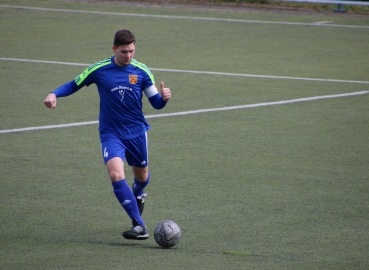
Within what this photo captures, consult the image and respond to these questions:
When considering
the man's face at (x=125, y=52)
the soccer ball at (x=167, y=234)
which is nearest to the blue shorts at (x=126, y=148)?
the man's face at (x=125, y=52)

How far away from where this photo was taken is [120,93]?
801cm

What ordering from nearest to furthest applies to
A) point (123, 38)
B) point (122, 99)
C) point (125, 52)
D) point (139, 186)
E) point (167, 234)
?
point (167, 234) < point (123, 38) < point (125, 52) < point (122, 99) < point (139, 186)

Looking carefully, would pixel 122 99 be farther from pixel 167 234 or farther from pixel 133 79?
pixel 167 234

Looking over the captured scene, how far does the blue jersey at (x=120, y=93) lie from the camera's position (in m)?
8.02

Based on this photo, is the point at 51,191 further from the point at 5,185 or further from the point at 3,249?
the point at 3,249

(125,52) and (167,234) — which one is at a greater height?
(125,52)

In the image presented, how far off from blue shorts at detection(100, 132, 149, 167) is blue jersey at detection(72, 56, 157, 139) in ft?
0.19

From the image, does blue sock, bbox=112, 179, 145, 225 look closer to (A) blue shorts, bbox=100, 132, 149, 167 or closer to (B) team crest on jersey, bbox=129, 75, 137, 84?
(A) blue shorts, bbox=100, 132, 149, 167

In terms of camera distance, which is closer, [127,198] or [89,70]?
[127,198]

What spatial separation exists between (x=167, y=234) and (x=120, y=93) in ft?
4.97

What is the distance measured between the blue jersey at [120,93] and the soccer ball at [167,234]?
41.4 inches

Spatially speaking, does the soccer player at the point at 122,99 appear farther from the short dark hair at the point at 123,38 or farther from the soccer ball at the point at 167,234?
the soccer ball at the point at 167,234

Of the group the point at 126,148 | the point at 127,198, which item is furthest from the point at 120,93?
the point at 127,198

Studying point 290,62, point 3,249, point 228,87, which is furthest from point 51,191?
point 290,62
